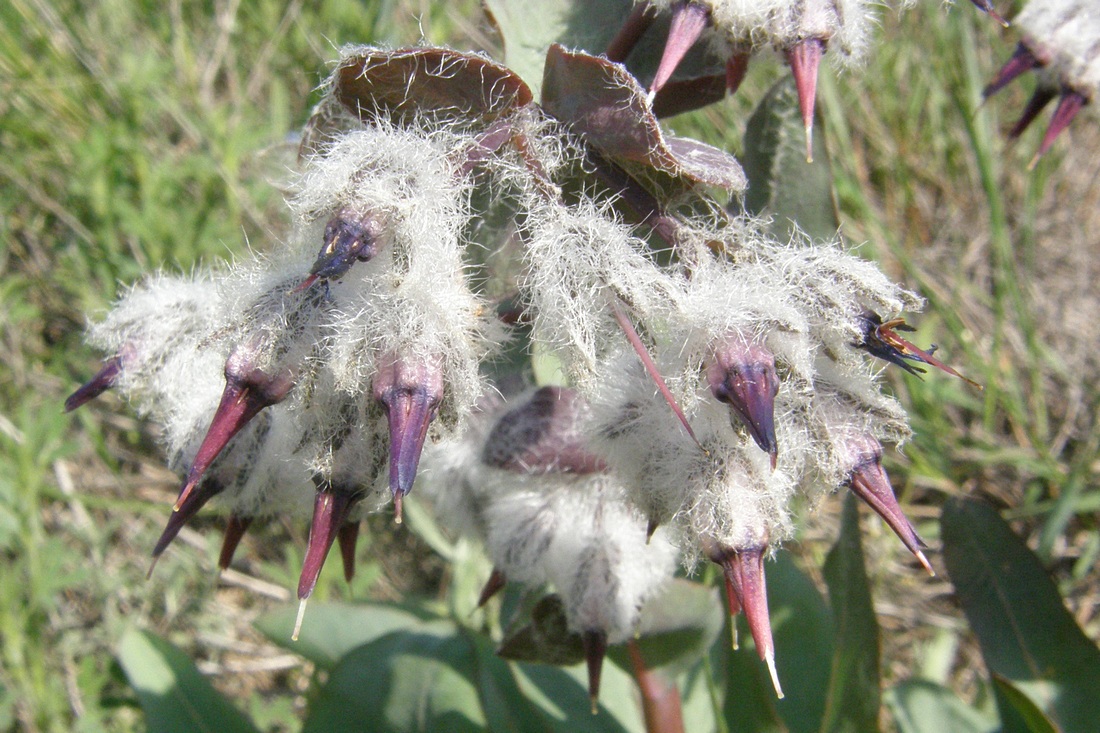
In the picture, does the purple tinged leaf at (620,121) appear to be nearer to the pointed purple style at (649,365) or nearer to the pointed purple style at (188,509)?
the pointed purple style at (649,365)

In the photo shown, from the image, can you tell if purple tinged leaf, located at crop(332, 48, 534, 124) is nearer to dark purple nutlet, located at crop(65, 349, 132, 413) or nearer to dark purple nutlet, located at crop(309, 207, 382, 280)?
dark purple nutlet, located at crop(309, 207, 382, 280)

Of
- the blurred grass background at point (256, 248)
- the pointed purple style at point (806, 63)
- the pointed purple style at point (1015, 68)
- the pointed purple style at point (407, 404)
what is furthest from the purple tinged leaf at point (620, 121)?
the blurred grass background at point (256, 248)

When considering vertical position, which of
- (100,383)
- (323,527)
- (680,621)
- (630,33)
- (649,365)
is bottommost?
(680,621)

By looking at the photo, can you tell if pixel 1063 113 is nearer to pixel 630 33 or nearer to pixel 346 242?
pixel 630 33

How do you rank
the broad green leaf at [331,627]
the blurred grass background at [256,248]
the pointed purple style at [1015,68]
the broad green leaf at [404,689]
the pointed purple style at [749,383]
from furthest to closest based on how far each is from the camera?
1. the blurred grass background at [256,248]
2. the broad green leaf at [331,627]
3. the broad green leaf at [404,689]
4. the pointed purple style at [1015,68]
5. the pointed purple style at [749,383]

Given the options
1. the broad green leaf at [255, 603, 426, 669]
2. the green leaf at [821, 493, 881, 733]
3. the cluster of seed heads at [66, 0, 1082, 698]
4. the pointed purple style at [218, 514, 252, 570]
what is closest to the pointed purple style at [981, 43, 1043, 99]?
the cluster of seed heads at [66, 0, 1082, 698]

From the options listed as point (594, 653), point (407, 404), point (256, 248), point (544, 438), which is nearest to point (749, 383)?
point (407, 404)

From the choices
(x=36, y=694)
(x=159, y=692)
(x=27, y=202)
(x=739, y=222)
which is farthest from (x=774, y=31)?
(x=27, y=202)

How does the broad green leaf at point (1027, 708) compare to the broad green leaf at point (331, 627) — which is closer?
the broad green leaf at point (1027, 708)
